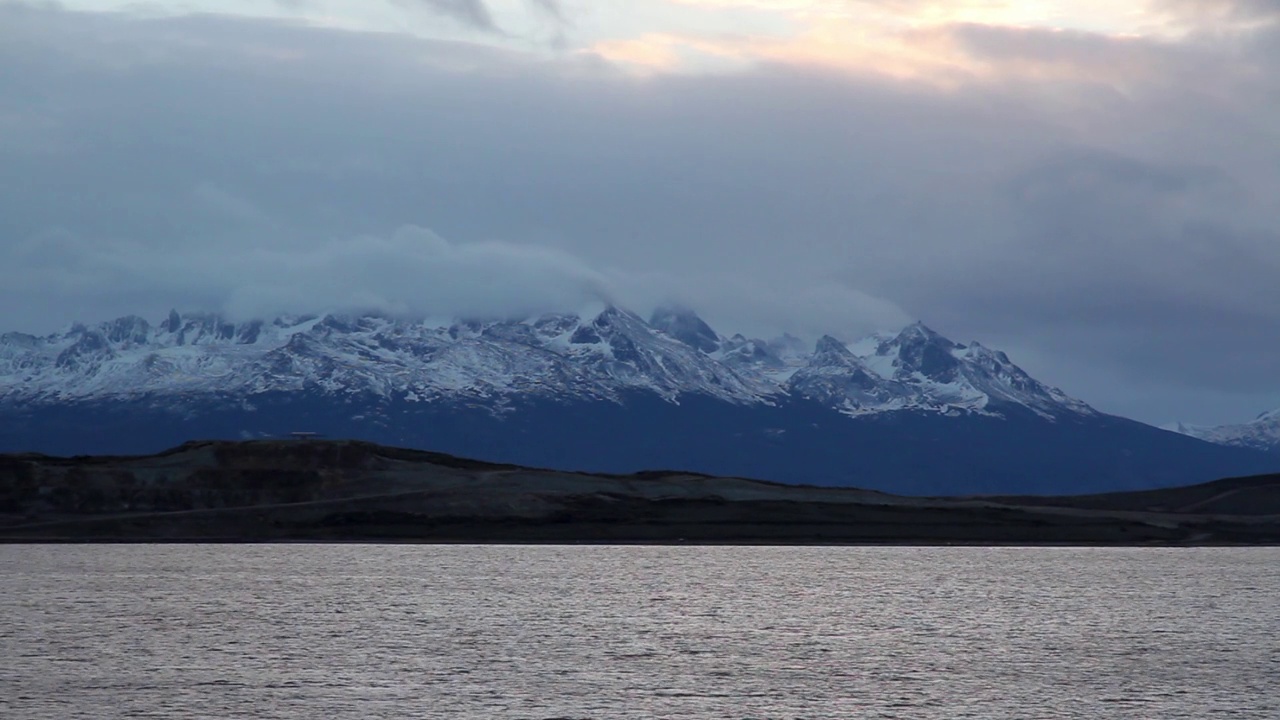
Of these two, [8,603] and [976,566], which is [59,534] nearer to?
[8,603]

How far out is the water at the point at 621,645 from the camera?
75.8 meters

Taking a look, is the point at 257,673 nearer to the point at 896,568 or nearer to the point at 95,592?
the point at 95,592

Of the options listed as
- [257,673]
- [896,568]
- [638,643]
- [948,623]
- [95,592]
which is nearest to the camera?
[257,673]

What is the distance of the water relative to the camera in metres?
75.8

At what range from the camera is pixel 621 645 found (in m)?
98.9

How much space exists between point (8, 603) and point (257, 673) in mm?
43692

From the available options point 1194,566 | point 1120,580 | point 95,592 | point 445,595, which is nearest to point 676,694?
point 445,595

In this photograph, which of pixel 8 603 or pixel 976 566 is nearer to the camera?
pixel 8 603

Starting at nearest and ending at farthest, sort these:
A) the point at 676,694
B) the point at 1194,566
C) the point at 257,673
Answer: the point at 676,694 < the point at 257,673 < the point at 1194,566

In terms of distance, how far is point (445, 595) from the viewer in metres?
134

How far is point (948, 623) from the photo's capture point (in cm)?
11612

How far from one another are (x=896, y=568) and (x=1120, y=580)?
27.7m

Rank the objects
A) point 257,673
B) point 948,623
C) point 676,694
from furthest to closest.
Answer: point 948,623
point 257,673
point 676,694

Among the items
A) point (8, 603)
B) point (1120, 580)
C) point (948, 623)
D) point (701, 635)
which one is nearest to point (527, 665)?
point (701, 635)
